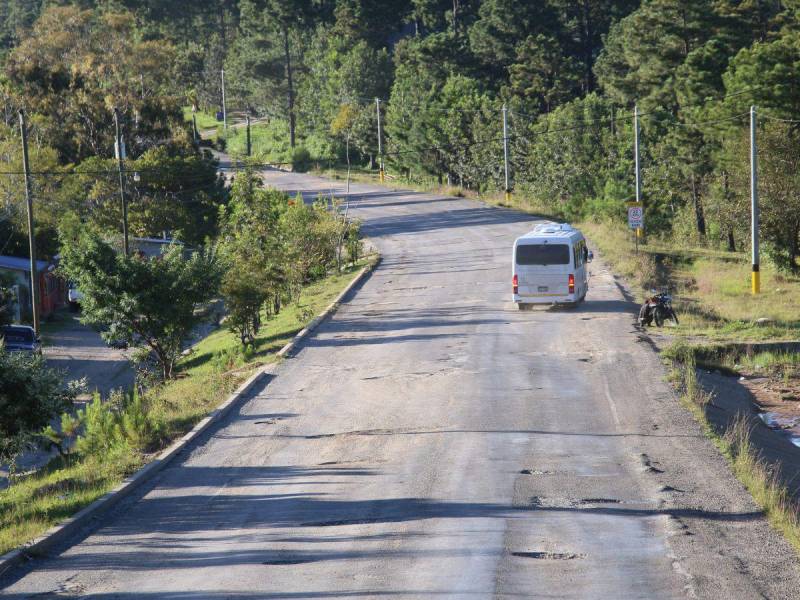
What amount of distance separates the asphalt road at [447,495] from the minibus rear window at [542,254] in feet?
12.9

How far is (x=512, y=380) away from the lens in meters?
21.3

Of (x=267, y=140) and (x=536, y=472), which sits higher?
(x=267, y=140)

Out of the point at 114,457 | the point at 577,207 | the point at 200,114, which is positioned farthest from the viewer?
the point at 200,114

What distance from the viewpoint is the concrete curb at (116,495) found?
37.8ft

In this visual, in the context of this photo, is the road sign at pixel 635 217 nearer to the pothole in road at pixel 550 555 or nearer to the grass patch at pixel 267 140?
the pothole in road at pixel 550 555

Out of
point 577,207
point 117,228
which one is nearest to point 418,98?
point 577,207

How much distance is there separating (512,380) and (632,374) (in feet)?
8.08

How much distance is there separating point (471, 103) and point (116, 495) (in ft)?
225

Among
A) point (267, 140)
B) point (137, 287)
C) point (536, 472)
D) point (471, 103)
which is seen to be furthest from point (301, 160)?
point (536, 472)

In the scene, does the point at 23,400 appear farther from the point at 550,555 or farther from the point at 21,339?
the point at 21,339

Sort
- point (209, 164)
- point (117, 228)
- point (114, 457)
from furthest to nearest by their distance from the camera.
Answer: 1. point (209, 164)
2. point (117, 228)
3. point (114, 457)

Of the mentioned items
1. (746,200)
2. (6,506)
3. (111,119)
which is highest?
(111,119)

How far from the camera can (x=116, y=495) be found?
13.9 m

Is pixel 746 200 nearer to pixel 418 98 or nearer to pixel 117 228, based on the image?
pixel 117 228
